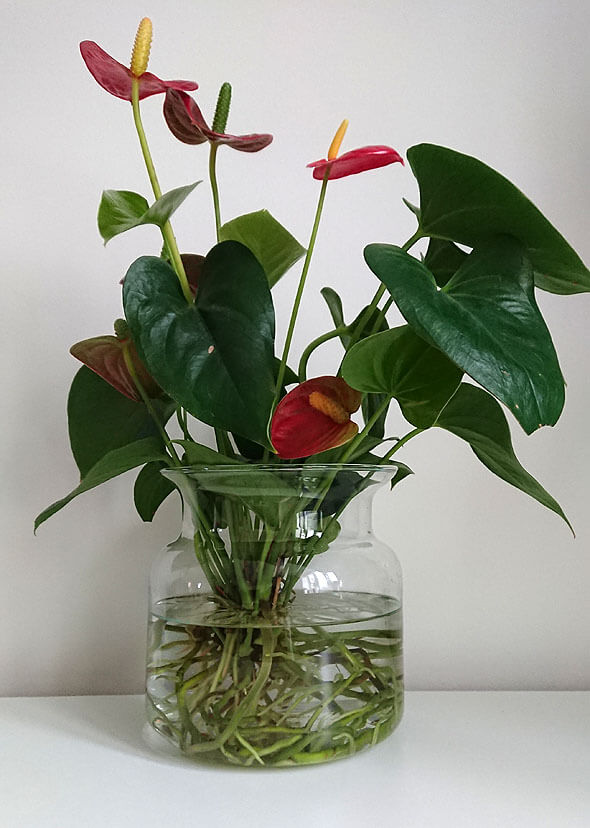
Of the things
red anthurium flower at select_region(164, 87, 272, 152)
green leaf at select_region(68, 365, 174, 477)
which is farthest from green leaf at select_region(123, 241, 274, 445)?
green leaf at select_region(68, 365, 174, 477)

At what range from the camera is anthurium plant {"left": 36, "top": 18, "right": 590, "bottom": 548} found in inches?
22.2

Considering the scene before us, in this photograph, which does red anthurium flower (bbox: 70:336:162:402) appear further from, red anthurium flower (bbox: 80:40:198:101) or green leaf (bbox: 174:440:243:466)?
red anthurium flower (bbox: 80:40:198:101)

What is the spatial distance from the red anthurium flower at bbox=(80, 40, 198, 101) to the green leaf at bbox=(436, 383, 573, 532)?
0.37 m

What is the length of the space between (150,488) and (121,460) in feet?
0.64

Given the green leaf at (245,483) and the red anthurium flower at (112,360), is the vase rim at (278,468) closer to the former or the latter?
the green leaf at (245,483)

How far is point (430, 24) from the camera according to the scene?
43.4 inches

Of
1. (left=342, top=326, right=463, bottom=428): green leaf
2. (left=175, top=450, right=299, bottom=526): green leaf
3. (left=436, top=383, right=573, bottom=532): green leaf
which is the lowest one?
(left=175, top=450, right=299, bottom=526): green leaf

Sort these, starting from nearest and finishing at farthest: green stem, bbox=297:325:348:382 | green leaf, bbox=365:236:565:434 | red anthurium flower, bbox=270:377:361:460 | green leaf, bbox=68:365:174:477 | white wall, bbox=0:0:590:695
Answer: green leaf, bbox=365:236:565:434 < red anthurium flower, bbox=270:377:361:460 < green stem, bbox=297:325:348:382 < green leaf, bbox=68:365:174:477 < white wall, bbox=0:0:590:695

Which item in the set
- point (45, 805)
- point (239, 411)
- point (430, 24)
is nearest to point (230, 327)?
point (239, 411)

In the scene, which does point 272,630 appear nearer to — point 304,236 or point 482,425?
point 482,425

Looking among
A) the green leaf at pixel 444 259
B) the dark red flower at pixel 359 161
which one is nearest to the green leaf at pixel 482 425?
the green leaf at pixel 444 259

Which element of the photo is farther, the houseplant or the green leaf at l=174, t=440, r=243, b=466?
the green leaf at l=174, t=440, r=243, b=466

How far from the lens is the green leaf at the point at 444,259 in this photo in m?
0.74

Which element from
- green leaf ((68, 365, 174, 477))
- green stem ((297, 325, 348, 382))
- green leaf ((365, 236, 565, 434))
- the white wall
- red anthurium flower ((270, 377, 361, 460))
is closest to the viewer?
green leaf ((365, 236, 565, 434))
